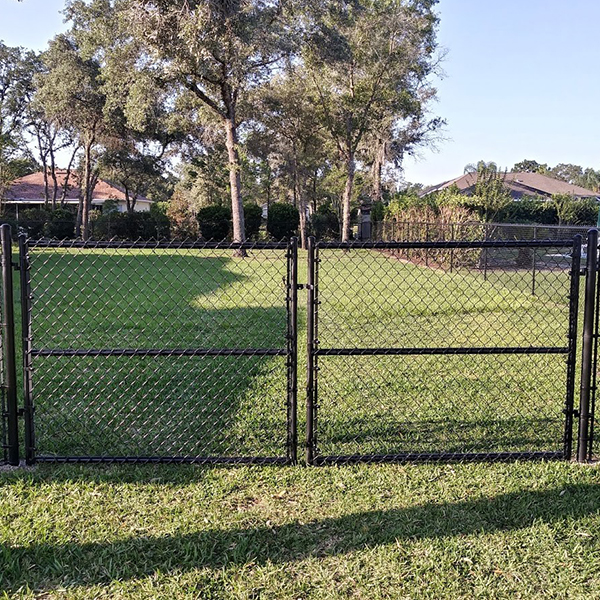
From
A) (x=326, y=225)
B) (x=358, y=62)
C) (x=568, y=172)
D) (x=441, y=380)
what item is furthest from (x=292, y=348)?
(x=568, y=172)

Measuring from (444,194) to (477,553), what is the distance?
16916 mm

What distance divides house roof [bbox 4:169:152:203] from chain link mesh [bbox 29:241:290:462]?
38.6 meters

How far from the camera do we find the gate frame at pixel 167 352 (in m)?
3.06

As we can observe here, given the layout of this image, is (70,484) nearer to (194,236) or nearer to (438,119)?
(194,236)

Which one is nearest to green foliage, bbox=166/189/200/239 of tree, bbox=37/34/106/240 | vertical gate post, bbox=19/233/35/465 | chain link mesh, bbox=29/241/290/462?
tree, bbox=37/34/106/240

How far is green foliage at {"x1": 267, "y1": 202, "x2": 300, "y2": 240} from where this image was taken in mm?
30828

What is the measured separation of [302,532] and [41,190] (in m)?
51.3

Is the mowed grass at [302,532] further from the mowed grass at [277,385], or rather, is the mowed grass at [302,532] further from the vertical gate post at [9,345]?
the mowed grass at [277,385]

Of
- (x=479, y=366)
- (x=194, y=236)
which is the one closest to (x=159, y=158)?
(x=194, y=236)

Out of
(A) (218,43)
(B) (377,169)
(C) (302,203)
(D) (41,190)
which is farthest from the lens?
(D) (41,190)

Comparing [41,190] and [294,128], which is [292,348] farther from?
[41,190]

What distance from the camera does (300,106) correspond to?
26.9 m

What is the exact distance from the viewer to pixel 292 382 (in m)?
3.27

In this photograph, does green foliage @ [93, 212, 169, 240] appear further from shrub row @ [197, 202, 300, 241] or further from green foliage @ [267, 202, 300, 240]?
green foliage @ [267, 202, 300, 240]
